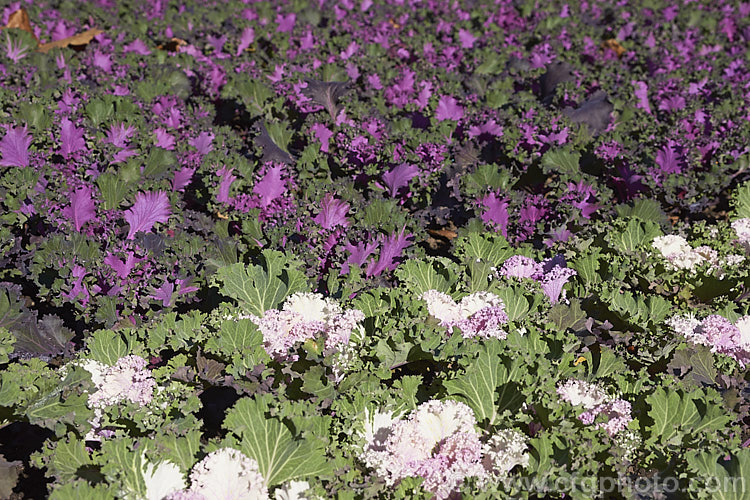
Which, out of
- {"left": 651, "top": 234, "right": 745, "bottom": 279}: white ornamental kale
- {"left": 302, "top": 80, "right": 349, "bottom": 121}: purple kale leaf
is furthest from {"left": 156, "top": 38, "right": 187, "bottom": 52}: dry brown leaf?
{"left": 651, "top": 234, "right": 745, "bottom": 279}: white ornamental kale

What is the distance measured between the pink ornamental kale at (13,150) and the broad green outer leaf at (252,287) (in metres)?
2.04

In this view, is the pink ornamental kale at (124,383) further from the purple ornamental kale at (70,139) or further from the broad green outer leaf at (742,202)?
the broad green outer leaf at (742,202)

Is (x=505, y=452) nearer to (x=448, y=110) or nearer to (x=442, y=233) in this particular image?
(x=442, y=233)

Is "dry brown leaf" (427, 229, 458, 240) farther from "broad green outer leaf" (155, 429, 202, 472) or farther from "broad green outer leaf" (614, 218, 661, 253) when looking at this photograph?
"broad green outer leaf" (155, 429, 202, 472)

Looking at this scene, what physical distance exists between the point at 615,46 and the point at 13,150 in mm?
7297

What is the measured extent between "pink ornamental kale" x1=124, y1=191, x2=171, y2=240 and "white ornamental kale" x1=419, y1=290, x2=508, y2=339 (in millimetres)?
1747

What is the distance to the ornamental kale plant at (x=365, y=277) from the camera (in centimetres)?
246

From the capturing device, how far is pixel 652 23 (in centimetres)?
966

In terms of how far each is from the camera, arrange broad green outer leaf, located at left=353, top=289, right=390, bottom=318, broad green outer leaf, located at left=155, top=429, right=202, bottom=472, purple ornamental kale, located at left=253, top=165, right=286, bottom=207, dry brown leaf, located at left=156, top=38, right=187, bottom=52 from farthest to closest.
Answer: dry brown leaf, located at left=156, top=38, right=187, bottom=52
purple ornamental kale, located at left=253, top=165, right=286, bottom=207
broad green outer leaf, located at left=353, top=289, right=390, bottom=318
broad green outer leaf, located at left=155, top=429, right=202, bottom=472

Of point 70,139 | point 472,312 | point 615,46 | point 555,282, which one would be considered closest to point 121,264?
point 70,139

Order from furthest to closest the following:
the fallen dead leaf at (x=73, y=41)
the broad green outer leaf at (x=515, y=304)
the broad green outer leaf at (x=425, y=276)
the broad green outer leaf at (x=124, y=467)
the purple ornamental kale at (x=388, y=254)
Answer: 1. the fallen dead leaf at (x=73, y=41)
2. the purple ornamental kale at (x=388, y=254)
3. the broad green outer leaf at (x=425, y=276)
4. the broad green outer leaf at (x=515, y=304)
5. the broad green outer leaf at (x=124, y=467)

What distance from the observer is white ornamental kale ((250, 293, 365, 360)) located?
297cm

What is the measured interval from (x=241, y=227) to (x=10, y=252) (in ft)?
4.23

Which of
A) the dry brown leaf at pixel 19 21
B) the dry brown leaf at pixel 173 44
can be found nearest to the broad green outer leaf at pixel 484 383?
the dry brown leaf at pixel 173 44
